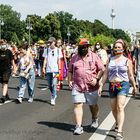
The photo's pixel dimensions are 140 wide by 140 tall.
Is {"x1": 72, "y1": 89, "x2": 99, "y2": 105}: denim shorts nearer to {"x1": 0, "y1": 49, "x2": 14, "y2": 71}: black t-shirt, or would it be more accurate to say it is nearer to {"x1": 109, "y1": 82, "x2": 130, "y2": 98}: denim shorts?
{"x1": 109, "y1": 82, "x2": 130, "y2": 98}: denim shorts

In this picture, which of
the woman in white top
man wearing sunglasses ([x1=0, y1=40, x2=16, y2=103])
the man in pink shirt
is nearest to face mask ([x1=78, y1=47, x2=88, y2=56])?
the man in pink shirt

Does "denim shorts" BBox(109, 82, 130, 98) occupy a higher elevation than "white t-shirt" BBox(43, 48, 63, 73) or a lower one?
lower

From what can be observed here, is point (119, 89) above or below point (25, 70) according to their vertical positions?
below

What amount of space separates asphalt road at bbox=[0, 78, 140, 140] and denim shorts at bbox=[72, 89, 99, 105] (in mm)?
590

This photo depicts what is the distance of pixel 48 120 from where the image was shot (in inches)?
439

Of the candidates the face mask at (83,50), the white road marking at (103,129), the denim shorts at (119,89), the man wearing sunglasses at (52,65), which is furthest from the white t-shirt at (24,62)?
the denim shorts at (119,89)

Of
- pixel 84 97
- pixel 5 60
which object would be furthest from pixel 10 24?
pixel 84 97

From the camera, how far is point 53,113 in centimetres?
1236

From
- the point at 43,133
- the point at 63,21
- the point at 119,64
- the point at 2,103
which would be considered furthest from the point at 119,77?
the point at 63,21

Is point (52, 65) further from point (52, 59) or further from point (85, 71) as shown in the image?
point (85, 71)

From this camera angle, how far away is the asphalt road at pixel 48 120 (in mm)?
9258

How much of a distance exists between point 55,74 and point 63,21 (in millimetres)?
135841

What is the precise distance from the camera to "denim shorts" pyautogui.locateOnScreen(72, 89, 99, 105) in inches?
368

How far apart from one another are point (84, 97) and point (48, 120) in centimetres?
193
